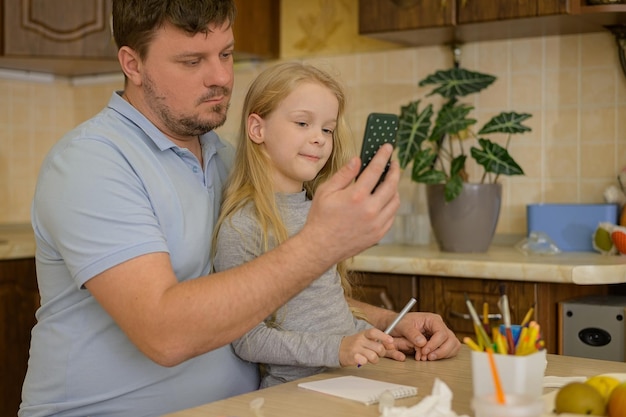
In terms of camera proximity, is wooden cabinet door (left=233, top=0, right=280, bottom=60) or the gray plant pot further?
wooden cabinet door (left=233, top=0, right=280, bottom=60)

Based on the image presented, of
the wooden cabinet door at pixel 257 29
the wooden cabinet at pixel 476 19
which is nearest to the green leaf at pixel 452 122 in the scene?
the wooden cabinet at pixel 476 19

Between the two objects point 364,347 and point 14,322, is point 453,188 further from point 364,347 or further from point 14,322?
point 14,322

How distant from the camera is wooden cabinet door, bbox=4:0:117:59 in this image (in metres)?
3.11

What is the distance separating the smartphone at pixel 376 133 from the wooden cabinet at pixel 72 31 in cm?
202

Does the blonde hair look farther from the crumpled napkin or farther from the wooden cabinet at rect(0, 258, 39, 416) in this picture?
the wooden cabinet at rect(0, 258, 39, 416)

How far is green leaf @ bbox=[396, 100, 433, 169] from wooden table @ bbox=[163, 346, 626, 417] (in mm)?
1235

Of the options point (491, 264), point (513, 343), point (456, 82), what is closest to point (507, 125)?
point (456, 82)

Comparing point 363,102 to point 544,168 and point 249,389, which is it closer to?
point 544,168

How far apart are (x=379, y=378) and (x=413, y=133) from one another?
1487 mm

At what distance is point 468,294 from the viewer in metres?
2.40

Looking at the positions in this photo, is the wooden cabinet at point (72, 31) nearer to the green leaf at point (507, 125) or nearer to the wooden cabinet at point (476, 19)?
the wooden cabinet at point (476, 19)

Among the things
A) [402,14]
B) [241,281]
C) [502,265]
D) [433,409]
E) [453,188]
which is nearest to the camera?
[433,409]

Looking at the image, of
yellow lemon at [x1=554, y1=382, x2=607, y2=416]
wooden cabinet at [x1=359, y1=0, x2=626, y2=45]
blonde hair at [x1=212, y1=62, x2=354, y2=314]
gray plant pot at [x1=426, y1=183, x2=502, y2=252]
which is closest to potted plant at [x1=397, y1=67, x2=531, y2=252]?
gray plant pot at [x1=426, y1=183, x2=502, y2=252]

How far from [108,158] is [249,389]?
0.47m
